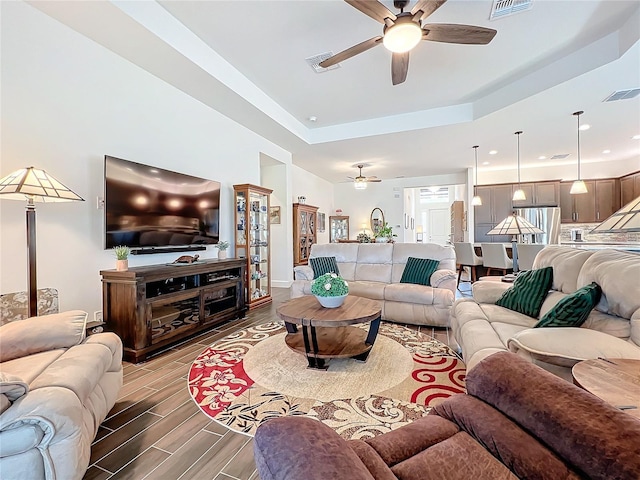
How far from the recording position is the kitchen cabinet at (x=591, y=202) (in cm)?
714

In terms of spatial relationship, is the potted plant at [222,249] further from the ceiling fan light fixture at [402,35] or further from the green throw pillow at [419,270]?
the ceiling fan light fixture at [402,35]

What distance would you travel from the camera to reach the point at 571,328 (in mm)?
1564

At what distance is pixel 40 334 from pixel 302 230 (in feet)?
18.8

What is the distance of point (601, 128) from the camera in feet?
16.5

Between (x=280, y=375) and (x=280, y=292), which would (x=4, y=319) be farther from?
(x=280, y=292)

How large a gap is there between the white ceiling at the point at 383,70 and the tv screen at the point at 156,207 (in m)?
1.15

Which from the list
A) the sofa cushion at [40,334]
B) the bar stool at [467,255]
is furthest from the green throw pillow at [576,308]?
the bar stool at [467,255]

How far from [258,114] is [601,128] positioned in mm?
5655

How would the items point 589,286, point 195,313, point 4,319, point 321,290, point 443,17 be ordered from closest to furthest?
point 589,286 → point 4,319 → point 321,290 → point 443,17 → point 195,313

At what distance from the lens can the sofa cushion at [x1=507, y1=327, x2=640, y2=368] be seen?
1358 mm

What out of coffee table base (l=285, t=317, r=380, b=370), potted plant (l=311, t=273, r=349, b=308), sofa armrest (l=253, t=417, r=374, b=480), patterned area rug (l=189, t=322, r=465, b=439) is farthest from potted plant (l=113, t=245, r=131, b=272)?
sofa armrest (l=253, t=417, r=374, b=480)

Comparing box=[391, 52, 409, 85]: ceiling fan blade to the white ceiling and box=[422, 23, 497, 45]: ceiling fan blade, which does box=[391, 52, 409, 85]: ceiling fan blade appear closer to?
box=[422, 23, 497, 45]: ceiling fan blade

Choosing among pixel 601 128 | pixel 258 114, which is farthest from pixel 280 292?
pixel 601 128

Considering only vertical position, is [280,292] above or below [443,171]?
below
